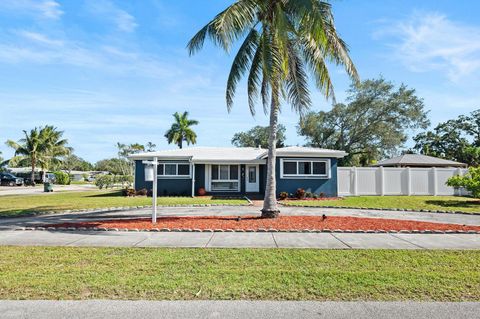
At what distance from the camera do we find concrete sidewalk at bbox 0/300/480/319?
12.5 feet

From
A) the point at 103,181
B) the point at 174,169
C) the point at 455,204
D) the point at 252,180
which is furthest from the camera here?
the point at 103,181

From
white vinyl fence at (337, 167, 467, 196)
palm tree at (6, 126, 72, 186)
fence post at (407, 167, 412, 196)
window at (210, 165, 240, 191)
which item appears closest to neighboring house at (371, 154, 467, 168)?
white vinyl fence at (337, 167, 467, 196)

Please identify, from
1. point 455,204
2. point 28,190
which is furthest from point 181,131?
point 455,204

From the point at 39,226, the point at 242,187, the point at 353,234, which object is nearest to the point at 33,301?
the point at 39,226

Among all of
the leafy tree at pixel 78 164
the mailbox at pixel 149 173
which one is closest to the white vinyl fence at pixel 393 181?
the mailbox at pixel 149 173

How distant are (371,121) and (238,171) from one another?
67.8ft

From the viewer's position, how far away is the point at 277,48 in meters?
10.5

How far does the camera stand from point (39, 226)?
9805 mm

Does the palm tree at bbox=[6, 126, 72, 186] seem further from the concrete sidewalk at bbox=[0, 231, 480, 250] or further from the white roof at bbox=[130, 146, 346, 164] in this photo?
the concrete sidewalk at bbox=[0, 231, 480, 250]

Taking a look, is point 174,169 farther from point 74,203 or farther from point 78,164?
point 78,164

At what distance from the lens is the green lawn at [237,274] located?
175 inches

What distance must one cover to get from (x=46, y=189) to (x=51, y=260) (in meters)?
28.3

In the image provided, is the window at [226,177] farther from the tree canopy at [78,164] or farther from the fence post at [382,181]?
the tree canopy at [78,164]

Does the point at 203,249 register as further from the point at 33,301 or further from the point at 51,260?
the point at 33,301
